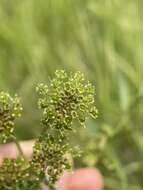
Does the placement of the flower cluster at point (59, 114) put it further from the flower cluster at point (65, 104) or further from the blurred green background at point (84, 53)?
the blurred green background at point (84, 53)

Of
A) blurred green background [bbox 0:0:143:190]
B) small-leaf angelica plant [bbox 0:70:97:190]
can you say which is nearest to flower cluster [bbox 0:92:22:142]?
small-leaf angelica plant [bbox 0:70:97:190]

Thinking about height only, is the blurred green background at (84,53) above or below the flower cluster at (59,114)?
above

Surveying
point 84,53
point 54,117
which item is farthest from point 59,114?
point 84,53

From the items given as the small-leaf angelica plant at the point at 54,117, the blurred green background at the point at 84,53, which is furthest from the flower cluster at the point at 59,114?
the blurred green background at the point at 84,53

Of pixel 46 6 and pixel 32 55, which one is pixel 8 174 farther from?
pixel 46 6

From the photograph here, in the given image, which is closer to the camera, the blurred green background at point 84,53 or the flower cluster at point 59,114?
the flower cluster at point 59,114

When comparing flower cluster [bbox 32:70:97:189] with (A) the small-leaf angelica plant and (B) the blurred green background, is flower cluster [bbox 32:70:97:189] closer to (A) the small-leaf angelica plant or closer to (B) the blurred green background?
(A) the small-leaf angelica plant

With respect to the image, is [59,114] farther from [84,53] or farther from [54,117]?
[84,53]
